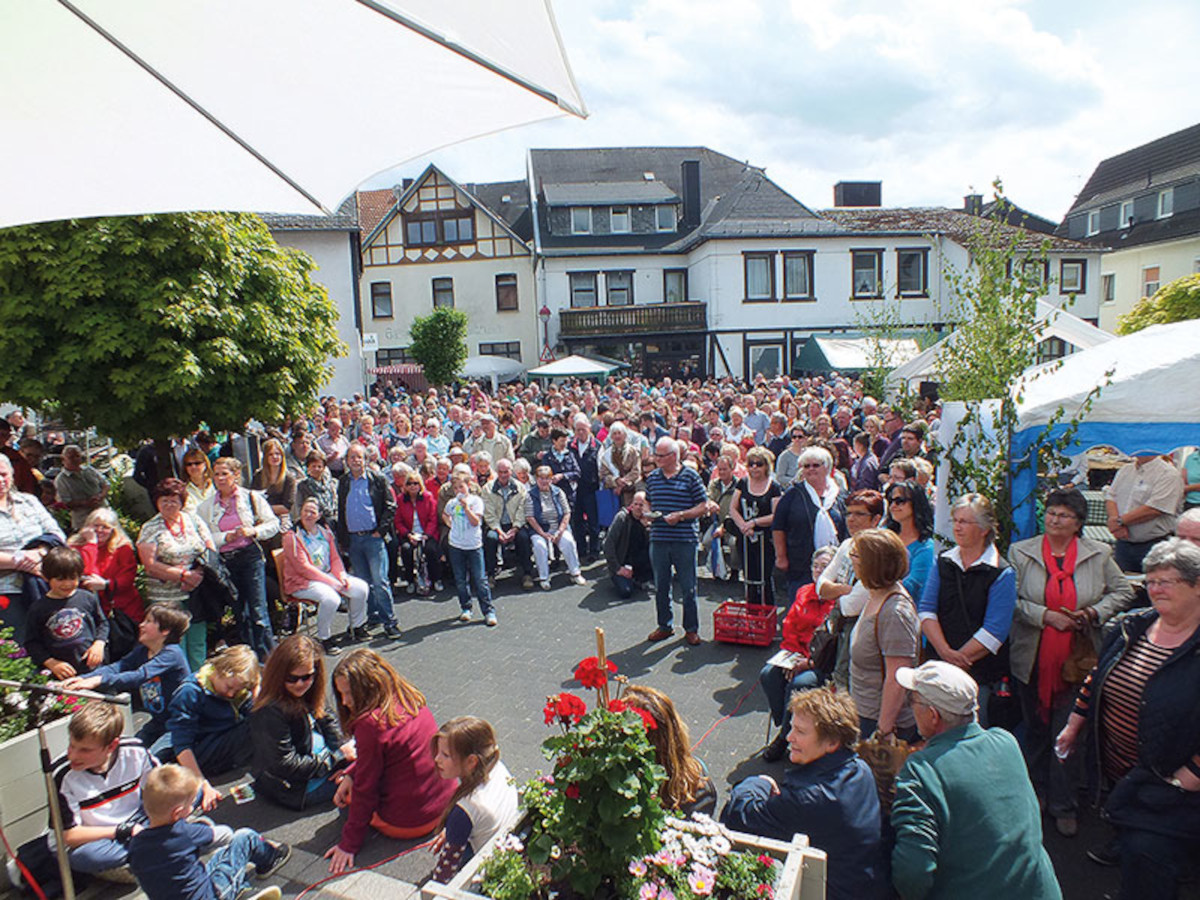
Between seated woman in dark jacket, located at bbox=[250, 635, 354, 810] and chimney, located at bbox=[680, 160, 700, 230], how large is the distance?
33880mm

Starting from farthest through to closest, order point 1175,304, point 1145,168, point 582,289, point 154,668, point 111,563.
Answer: point 1145,168 → point 582,289 → point 1175,304 → point 111,563 → point 154,668

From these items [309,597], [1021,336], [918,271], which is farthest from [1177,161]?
[309,597]

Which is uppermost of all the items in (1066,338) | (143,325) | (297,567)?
(143,325)

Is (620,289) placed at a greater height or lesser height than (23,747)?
greater

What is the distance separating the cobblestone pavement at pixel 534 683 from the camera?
4129 millimetres

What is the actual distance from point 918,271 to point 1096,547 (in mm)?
32256

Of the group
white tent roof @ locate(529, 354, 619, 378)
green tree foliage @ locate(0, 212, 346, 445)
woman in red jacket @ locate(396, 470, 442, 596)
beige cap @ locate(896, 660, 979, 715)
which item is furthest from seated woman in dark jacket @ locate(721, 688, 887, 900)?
white tent roof @ locate(529, 354, 619, 378)

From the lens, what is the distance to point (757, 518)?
7445 millimetres

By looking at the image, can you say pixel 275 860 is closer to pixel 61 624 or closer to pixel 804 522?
pixel 61 624

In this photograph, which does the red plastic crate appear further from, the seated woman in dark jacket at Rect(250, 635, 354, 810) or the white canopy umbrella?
the white canopy umbrella

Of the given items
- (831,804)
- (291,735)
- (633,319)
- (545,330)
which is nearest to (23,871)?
(291,735)

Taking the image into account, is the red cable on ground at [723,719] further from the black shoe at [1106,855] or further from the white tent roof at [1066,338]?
the white tent roof at [1066,338]

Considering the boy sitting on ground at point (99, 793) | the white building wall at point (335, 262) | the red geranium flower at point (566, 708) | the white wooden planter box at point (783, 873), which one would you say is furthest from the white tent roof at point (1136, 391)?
the white building wall at point (335, 262)

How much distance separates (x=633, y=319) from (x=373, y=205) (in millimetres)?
17200
